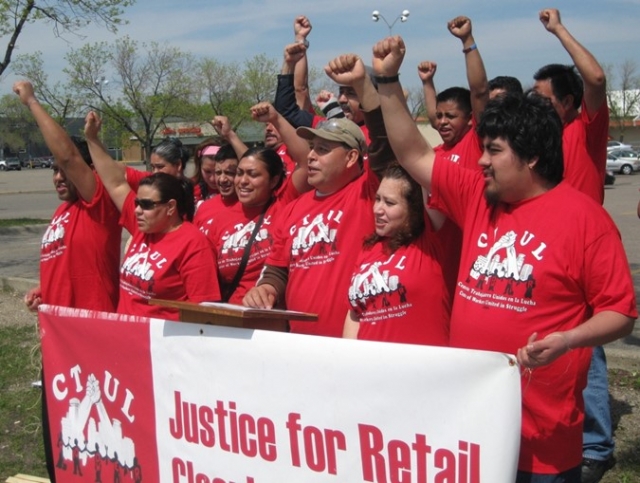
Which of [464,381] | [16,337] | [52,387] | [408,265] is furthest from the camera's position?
[16,337]

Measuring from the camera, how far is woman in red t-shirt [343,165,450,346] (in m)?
3.20

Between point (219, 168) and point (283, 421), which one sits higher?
point (219, 168)

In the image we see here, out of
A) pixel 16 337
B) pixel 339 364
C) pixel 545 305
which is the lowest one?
pixel 16 337

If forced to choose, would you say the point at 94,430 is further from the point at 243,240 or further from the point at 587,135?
the point at 587,135

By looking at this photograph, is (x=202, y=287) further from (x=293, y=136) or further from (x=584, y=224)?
(x=584, y=224)

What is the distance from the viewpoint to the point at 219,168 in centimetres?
487

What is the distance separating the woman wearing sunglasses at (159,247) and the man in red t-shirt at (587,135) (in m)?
1.83

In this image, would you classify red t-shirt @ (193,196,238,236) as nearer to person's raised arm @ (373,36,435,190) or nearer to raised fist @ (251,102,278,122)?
raised fist @ (251,102,278,122)

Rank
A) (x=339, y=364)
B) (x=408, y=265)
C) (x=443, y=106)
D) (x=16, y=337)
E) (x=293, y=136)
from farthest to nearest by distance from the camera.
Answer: (x=16, y=337)
(x=443, y=106)
(x=293, y=136)
(x=408, y=265)
(x=339, y=364)

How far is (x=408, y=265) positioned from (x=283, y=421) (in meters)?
0.80

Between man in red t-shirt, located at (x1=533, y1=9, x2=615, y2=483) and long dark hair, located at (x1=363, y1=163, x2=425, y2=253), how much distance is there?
35.7 inches

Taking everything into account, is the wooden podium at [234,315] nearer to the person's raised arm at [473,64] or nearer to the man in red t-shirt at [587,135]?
the man in red t-shirt at [587,135]

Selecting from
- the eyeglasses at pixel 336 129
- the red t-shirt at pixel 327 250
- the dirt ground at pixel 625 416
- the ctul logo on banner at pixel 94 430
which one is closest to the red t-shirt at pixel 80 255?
the ctul logo on banner at pixel 94 430

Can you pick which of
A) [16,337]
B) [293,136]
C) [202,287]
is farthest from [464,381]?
[16,337]
